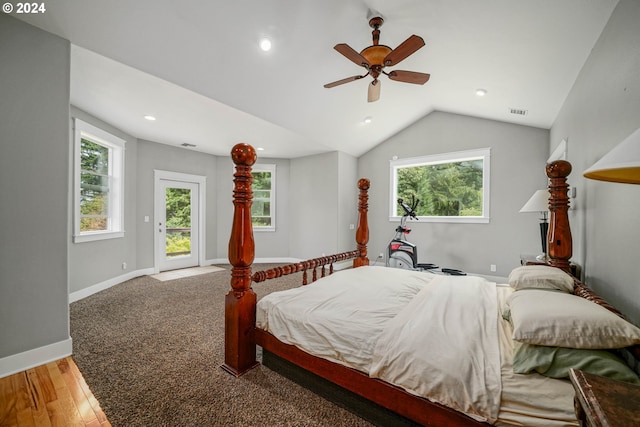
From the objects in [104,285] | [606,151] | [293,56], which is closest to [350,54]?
[293,56]

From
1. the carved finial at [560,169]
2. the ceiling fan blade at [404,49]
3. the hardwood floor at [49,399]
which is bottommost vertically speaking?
the hardwood floor at [49,399]

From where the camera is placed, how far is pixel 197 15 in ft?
7.79

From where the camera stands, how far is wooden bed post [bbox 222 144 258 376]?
185 cm

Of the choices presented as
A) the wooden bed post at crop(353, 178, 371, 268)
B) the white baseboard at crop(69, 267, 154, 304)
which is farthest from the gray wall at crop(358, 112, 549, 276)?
the white baseboard at crop(69, 267, 154, 304)

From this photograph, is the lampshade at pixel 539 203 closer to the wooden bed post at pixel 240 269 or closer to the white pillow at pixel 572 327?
the white pillow at pixel 572 327

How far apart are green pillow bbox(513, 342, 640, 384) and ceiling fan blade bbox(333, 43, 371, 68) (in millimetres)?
2475

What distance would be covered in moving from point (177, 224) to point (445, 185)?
571 centimetres

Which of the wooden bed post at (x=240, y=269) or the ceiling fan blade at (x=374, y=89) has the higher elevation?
the ceiling fan blade at (x=374, y=89)

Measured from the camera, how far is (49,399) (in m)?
1.73

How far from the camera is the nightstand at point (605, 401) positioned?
62cm

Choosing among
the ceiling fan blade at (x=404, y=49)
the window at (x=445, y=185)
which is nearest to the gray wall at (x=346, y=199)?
the window at (x=445, y=185)

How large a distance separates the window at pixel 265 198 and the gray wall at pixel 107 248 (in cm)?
251

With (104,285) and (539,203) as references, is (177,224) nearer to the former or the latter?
(104,285)

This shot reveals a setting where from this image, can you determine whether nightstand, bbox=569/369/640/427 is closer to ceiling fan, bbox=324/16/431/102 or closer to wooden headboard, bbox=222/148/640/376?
wooden headboard, bbox=222/148/640/376
